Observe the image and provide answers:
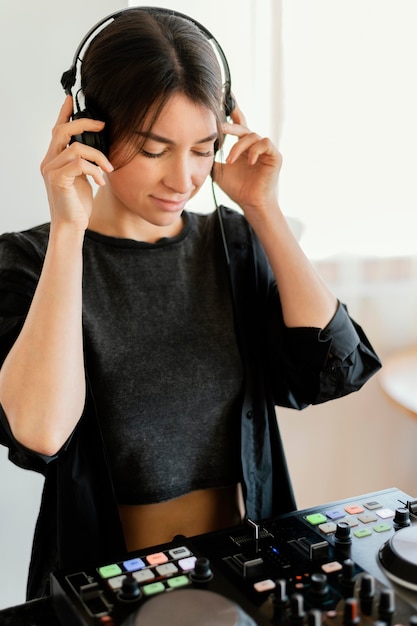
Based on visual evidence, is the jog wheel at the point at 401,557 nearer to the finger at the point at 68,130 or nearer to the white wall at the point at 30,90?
the finger at the point at 68,130

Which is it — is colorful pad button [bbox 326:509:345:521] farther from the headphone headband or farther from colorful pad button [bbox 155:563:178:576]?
the headphone headband

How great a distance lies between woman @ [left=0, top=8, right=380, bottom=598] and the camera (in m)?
0.98

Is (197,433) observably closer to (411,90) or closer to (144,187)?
(144,187)

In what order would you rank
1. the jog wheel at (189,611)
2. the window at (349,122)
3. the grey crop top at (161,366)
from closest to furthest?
the jog wheel at (189,611) < the grey crop top at (161,366) < the window at (349,122)

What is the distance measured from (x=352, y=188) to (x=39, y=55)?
81cm

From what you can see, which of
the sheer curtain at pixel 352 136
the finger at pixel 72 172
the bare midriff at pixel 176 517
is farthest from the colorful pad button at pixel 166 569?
the sheer curtain at pixel 352 136

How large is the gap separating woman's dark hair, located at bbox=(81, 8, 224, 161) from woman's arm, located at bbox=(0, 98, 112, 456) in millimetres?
41

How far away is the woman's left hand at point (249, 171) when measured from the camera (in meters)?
1.15

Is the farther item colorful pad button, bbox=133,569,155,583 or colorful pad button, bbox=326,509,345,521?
colorful pad button, bbox=326,509,345,521

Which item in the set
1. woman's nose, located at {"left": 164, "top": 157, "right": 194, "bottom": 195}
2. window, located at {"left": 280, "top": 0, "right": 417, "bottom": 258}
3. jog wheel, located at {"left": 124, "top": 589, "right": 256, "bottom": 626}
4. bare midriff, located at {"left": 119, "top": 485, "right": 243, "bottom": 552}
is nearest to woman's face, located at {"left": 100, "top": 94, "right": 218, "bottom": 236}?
woman's nose, located at {"left": 164, "top": 157, "right": 194, "bottom": 195}

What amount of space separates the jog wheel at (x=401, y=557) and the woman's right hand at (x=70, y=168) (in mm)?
570

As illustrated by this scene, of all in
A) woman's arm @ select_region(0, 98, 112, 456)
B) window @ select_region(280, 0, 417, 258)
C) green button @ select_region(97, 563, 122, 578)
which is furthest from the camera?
window @ select_region(280, 0, 417, 258)

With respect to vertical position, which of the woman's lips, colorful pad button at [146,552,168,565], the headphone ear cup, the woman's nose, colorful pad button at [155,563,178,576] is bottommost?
colorful pad button at [155,563,178,576]

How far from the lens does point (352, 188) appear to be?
1825 mm
